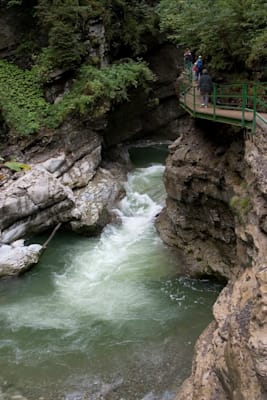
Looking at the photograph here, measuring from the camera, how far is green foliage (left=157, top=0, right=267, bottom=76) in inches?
462

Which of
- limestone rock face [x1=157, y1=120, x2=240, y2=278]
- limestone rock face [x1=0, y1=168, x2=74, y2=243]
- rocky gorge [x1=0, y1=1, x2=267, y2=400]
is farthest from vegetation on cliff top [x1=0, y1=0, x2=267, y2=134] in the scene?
limestone rock face [x1=157, y1=120, x2=240, y2=278]

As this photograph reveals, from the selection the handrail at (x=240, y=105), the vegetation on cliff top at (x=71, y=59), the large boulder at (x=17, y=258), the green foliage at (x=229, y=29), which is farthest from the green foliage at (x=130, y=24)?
the large boulder at (x=17, y=258)

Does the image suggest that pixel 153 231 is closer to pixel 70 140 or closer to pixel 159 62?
pixel 70 140

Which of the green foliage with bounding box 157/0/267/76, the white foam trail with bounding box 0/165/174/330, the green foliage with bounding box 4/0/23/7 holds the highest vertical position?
the green foliage with bounding box 4/0/23/7

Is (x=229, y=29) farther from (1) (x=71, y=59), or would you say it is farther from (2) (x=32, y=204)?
(2) (x=32, y=204)

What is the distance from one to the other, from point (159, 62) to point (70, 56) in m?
8.38

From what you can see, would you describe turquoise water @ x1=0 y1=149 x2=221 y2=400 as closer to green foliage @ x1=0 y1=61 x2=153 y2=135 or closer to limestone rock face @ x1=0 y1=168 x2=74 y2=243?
limestone rock face @ x1=0 y1=168 x2=74 y2=243

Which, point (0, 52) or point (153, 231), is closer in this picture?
point (153, 231)

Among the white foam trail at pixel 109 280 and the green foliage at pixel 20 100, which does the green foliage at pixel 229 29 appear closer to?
the white foam trail at pixel 109 280

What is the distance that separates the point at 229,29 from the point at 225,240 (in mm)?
6444

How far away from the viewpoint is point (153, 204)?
1823 cm

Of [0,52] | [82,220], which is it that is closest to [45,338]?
[82,220]

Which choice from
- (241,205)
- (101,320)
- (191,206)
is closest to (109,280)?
(101,320)

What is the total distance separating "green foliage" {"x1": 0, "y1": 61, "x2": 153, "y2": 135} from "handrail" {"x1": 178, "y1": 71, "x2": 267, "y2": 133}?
348cm
